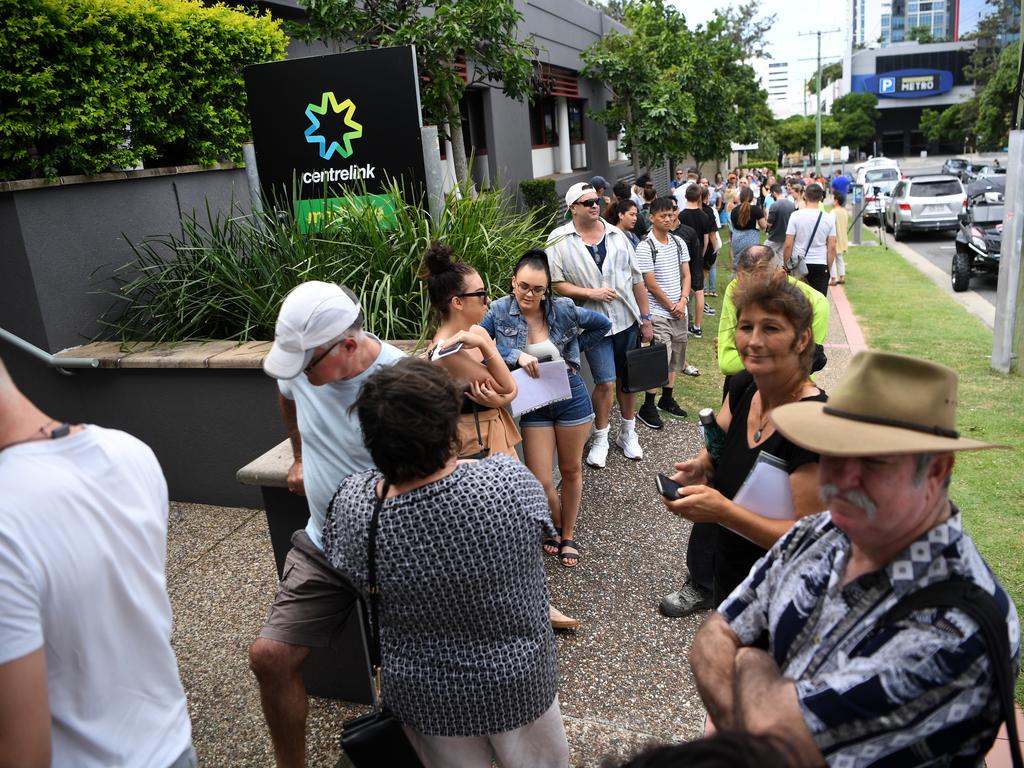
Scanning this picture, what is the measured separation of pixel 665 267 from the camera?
7.30m

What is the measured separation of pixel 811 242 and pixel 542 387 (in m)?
6.94

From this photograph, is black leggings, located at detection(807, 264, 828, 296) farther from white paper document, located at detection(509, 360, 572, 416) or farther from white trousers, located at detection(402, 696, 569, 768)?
white trousers, located at detection(402, 696, 569, 768)

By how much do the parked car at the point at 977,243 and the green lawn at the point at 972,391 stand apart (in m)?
0.50

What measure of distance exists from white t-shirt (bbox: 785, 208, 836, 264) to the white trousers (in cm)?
877

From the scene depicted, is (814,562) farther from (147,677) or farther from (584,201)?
(584,201)

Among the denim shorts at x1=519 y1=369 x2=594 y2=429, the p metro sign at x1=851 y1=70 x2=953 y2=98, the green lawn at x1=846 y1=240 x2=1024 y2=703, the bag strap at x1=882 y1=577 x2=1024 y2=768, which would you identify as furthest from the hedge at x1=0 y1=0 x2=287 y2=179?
the p metro sign at x1=851 y1=70 x2=953 y2=98

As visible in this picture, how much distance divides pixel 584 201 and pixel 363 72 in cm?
201

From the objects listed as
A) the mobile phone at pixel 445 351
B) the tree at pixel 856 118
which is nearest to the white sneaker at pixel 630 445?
the mobile phone at pixel 445 351

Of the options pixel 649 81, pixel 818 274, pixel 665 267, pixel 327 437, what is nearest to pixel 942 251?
pixel 649 81

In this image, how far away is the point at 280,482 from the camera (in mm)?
3488

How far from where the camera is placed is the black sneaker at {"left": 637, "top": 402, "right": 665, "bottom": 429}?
7199 mm

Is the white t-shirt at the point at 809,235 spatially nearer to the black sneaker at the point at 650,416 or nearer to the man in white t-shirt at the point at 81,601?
the black sneaker at the point at 650,416

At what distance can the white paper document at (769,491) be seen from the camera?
2561 mm

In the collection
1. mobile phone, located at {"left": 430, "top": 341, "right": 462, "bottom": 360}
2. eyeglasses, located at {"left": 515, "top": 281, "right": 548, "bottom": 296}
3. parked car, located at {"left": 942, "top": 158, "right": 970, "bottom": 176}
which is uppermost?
eyeglasses, located at {"left": 515, "top": 281, "right": 548, "bottom": 296}
